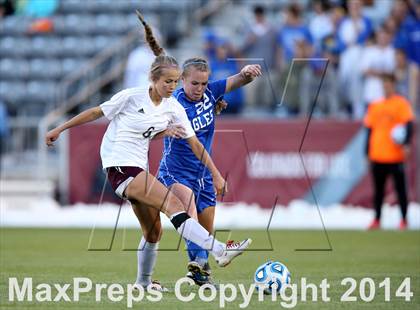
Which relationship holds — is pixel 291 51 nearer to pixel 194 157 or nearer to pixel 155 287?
pixel 194 157

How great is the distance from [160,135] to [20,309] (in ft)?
7.02

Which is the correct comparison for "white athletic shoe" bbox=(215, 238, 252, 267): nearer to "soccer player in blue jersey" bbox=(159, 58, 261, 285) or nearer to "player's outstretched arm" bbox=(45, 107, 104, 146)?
"soccer player in blue jersey" bbox=(159, 58, 261, 285)

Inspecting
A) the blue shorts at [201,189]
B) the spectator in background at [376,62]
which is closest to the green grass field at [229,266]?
the blue shorts at [201,189]

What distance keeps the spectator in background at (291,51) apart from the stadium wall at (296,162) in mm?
586

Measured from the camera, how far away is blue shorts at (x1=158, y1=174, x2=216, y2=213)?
33.2 ft

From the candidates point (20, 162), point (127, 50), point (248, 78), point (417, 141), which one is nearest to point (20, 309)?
point (248, 78)

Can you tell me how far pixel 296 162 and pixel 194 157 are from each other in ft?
34.9

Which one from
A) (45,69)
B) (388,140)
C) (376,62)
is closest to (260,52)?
(376,62)

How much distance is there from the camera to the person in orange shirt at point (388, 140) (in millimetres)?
18297

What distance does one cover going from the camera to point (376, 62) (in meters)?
20.6

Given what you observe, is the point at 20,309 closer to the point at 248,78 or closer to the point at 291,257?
the point at 248,78

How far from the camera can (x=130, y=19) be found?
2645 centimetres

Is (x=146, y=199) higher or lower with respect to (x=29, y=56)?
lower

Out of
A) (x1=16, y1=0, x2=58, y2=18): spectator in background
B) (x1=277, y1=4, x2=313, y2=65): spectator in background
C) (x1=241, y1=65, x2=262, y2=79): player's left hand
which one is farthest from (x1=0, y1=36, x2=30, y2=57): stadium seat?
(x1=241, y1=65, x2=262, y2=79): player's left hand
